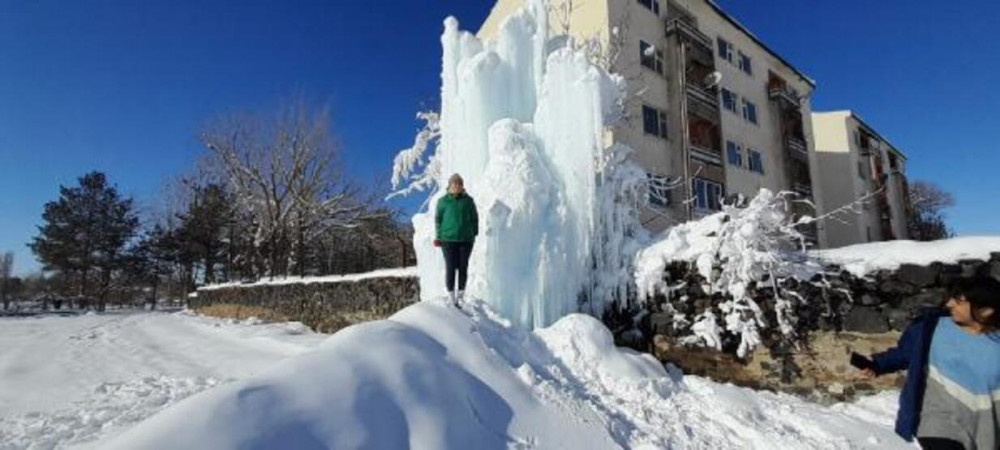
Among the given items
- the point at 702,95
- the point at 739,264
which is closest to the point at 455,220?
the point at 739,264

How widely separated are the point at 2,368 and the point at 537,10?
1031 centimetres

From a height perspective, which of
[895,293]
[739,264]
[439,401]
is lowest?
[439,401]

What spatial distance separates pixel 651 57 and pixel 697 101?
2834mm

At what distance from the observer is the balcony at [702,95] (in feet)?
66.5

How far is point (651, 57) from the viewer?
762 inches

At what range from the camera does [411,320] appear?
500 cm

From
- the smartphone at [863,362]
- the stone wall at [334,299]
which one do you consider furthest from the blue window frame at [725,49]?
the smartphone at [863,362]

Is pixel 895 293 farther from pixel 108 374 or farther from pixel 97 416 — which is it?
pixel 108 374

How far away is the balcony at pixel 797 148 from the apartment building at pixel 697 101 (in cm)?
6

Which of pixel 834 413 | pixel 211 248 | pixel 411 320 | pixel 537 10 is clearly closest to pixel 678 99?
pixel 537 10

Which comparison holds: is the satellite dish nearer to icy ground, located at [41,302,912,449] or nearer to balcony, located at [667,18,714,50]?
balcony, located at [667,18,714,50]

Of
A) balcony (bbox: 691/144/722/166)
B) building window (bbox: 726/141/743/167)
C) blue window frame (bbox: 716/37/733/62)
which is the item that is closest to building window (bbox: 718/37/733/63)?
blue window frame (bbox: 716/37/733/62)

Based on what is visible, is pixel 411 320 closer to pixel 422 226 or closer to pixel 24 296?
pixel 422 226

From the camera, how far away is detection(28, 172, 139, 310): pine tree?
4069 centimetres
